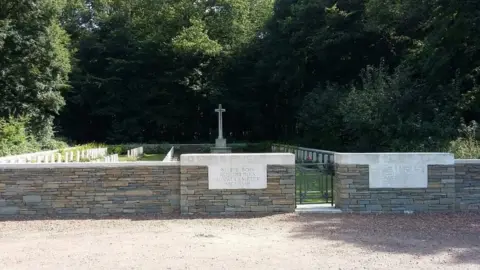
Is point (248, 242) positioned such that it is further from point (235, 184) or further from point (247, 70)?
point (247, 70)

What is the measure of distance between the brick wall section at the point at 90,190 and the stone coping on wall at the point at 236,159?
0.31m

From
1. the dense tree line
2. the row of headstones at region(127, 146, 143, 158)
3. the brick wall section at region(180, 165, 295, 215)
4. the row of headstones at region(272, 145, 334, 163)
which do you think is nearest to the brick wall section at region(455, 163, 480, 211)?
the brick wall section at region(180, 165, 295, 215)

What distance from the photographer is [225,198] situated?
29.2 feet

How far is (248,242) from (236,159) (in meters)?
2.38

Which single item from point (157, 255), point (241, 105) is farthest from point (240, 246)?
point (241, 105)

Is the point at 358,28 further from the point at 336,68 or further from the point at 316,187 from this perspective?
the point at 316,187

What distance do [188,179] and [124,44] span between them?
32850 mm

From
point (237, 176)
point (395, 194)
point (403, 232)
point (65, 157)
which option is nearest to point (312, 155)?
point (65, 157)

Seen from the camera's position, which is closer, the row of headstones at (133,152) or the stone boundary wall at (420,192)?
the stone boundary wall at (420,192)

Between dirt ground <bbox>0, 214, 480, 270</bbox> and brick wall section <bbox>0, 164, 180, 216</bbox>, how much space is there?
44cm

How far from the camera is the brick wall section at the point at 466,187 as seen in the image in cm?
905

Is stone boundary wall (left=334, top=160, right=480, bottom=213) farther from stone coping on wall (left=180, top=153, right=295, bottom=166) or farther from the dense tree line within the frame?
the dense tree line

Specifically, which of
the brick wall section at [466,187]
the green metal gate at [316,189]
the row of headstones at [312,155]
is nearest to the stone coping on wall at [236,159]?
the green metal gate at [316,189]

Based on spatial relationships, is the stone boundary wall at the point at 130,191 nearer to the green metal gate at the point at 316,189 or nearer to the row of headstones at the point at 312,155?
the green metal gate at the point at 316,189
